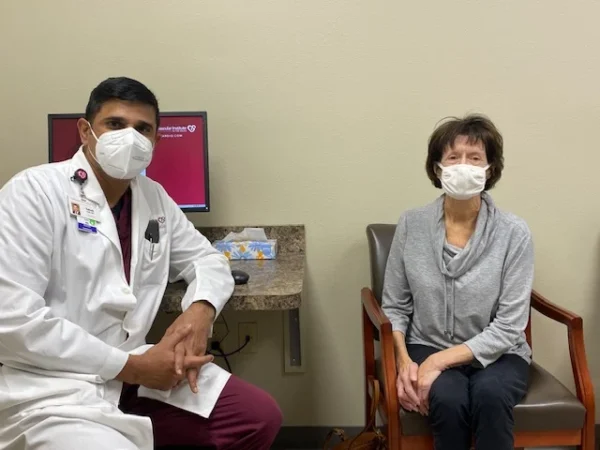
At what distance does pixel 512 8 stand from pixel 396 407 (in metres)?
1.46

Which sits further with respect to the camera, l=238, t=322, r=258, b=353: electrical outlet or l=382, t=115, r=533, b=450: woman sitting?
l=238, t=322, r=258, b=353: electrical outlet

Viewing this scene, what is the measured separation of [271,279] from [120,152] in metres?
0.58

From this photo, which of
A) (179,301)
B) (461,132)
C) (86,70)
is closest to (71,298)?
(179,301)

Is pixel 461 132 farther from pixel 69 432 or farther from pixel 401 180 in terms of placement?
pixel 69 432

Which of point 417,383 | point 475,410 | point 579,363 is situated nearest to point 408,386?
point 417,383

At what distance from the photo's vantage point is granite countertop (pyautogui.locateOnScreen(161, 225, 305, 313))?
1507 millimetres

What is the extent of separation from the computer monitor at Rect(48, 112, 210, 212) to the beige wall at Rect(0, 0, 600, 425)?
0.16 m

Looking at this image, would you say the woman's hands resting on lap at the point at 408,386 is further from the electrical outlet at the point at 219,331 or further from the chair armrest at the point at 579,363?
the electrical outlet at the point at 219,331

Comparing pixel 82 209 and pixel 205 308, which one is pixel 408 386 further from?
pixel 82 209

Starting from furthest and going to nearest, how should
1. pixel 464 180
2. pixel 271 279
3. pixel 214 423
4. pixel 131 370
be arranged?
1. pixel 271 279
2. pixel 464 180
3. pixel 214 423
4. pixel 131 370

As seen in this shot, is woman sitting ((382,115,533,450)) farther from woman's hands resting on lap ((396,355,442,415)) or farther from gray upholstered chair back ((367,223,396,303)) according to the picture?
gray upholstered chair back ((367,223,396,303))

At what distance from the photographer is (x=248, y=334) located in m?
2.17

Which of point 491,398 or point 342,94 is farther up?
point 342,94

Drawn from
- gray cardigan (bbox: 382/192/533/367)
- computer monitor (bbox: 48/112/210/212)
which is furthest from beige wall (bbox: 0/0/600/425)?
gray cardigan (bbox: 382/192/533/367)
